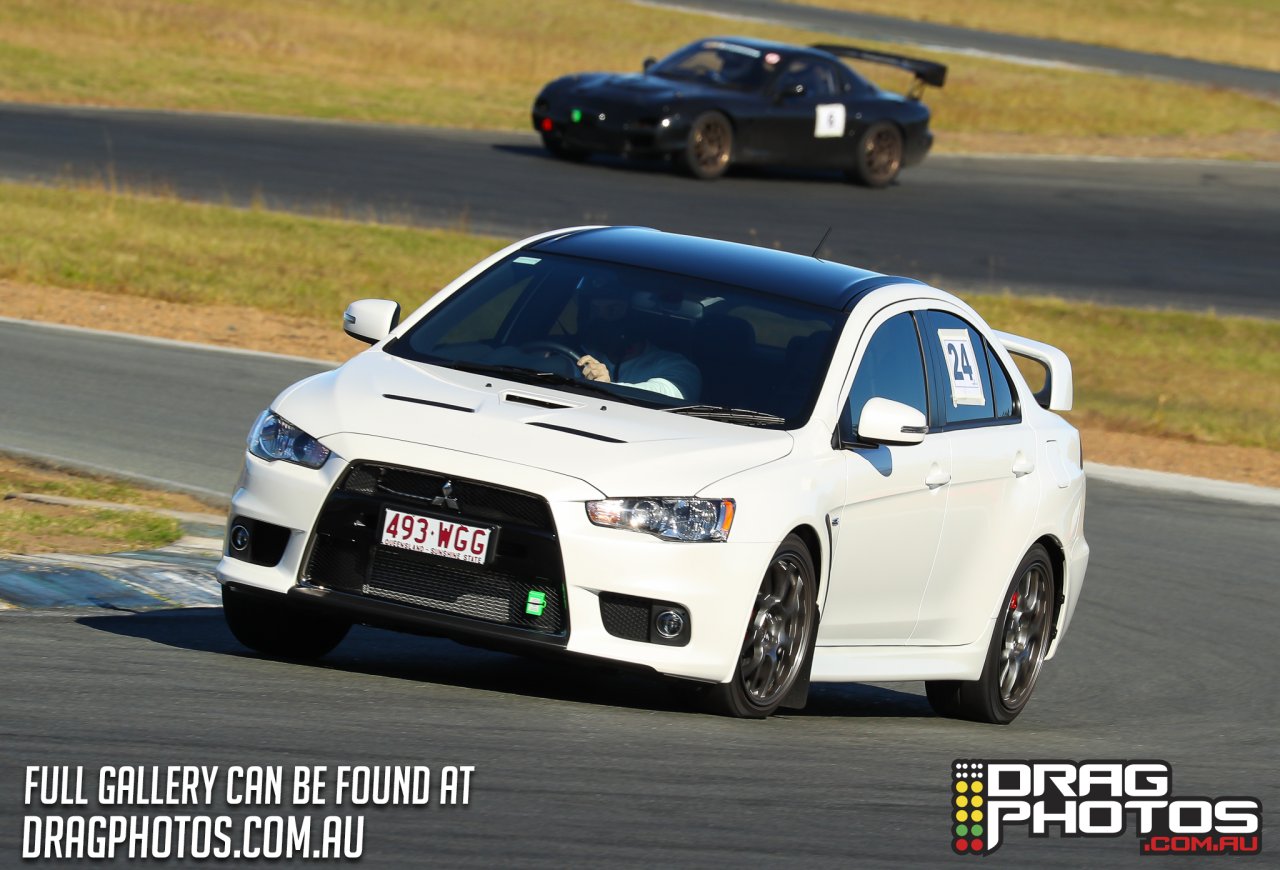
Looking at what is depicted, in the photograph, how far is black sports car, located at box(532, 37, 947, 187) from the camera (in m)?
27.4

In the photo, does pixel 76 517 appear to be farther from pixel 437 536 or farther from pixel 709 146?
pixel 709 146

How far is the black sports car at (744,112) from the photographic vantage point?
27.4 metres

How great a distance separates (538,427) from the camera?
696 centimetres

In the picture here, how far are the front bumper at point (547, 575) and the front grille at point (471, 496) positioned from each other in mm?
23

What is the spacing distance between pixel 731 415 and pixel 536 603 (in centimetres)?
112

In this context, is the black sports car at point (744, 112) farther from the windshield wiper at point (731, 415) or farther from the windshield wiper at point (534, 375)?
the windshield wiper at point (731, 415)

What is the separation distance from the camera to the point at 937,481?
8.06 metres

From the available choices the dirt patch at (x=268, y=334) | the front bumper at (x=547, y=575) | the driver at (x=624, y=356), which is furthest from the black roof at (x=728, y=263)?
the dirt patch at (x=268, y=334)

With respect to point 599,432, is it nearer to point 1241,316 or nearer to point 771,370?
point 771,370

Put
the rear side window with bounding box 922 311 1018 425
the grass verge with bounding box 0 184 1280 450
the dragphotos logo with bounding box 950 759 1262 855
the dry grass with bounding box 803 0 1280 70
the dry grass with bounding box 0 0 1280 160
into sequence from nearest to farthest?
the dragphotos logo with bounding box 950 759 1262 855, the rear side window with bounding box 922 311 1018 425, the grass verge with bounding box 0 184 1280 450, the dry grass with bounding box 0 0 1280 160, the dry grass with bounding box 803 0 1280 70

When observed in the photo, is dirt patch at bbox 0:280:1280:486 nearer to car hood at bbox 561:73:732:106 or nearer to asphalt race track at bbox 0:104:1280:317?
asphalt race track at bbox 0:104:1280:317

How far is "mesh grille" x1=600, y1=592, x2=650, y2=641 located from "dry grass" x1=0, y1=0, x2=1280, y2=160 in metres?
25.6

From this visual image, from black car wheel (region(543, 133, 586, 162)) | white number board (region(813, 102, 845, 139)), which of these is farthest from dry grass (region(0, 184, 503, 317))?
white number board (region(813, 102, 845, 139))

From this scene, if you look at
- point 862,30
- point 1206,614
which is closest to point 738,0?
point 862,30
